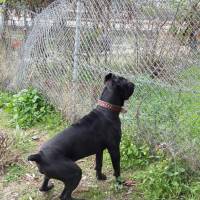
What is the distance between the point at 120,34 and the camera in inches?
213

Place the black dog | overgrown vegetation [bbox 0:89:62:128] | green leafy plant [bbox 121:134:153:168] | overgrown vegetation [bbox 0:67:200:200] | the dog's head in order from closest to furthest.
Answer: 1. the black dog
2. overgrown vegetation [bbox 0:67:200:200]
3. the dog's head
4. green leafy plant [bbox 121:134:153:168]
5. overgrown vegetation [bbox 0:89:62:128]

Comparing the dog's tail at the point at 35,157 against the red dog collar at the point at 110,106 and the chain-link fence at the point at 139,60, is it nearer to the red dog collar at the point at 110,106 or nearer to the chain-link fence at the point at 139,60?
the red dog collar at the point at 110,106

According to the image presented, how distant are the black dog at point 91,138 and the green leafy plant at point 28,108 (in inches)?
90.8

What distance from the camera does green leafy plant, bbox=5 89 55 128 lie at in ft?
22.3

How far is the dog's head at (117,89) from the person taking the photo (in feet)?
→ 14.5

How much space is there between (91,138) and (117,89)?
603mm

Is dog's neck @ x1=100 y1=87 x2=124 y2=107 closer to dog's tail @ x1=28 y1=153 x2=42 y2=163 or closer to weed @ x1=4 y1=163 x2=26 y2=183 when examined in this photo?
dog's tail @ x1=28 y1=153 x2=42 y2=163

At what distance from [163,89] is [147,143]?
717mm

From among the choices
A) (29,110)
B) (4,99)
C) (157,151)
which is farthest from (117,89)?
(4,99)

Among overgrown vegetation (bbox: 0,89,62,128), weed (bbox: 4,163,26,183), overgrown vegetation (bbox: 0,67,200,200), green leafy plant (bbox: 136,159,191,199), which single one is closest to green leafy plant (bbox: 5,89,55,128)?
overgrown vegetation (bbox: 0,89,62,128)

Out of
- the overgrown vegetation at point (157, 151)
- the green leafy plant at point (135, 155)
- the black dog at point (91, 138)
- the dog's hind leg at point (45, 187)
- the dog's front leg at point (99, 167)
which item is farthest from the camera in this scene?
the green leafy plant at point (135, 155)

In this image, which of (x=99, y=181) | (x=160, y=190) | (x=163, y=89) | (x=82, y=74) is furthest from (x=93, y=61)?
(x=160, y=190)

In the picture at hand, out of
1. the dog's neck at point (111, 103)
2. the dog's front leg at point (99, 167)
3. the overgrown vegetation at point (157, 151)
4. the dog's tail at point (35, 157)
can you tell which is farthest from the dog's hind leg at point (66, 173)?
the dog's neck at point (111, 103)

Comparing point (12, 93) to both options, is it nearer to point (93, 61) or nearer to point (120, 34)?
point (93, 61)
